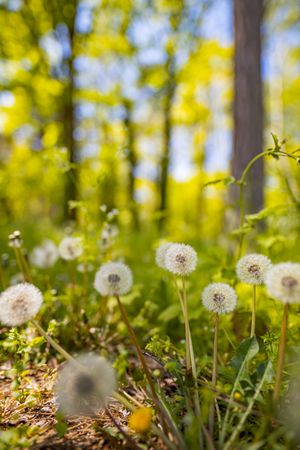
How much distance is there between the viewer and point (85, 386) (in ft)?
3.30

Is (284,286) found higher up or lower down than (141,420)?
higher up

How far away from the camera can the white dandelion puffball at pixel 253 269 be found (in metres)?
1.26

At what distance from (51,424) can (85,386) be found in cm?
32

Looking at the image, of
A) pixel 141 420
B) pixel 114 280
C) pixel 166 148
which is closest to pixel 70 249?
pixel 114 280

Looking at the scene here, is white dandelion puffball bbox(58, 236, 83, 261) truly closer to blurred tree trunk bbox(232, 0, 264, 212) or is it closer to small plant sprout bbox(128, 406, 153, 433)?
small plant sprout bbox(128, 406, 153, 433)

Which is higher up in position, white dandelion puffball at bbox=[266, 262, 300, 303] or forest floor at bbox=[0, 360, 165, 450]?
white dandelion puffball at bbox=[266, 262, 300, 303]

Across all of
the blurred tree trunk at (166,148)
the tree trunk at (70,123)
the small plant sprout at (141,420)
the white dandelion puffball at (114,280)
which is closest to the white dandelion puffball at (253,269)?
the white dandelion puffball at (114,280)

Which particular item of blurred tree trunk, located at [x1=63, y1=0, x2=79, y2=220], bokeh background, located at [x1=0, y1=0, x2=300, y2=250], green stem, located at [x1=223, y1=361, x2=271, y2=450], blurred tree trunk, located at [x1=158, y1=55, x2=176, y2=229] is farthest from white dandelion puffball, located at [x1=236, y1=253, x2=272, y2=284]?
blurred tree trunk, located at [x1=158, y1=55, x2=176, y2=229]

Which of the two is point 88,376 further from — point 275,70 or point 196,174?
point 275,70

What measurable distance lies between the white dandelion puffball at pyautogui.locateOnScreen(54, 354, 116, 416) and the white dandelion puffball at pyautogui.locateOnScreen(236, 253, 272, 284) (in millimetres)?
551

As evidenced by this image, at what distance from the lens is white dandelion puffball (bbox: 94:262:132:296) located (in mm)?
1173

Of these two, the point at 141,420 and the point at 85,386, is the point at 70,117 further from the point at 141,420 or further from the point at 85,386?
the point at 141,420

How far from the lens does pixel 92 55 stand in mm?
8133

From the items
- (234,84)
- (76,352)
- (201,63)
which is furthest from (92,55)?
(76,352)
